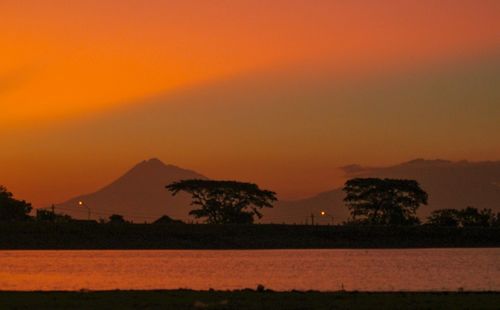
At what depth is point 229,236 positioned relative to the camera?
407ft

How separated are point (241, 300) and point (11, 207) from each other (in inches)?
5086

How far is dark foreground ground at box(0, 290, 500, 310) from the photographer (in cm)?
3416

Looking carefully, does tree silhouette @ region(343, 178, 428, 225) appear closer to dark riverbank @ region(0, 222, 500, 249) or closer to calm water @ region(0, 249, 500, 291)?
dark riverbank @ region(0, 222, 500, 249)

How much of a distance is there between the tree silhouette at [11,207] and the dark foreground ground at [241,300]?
118331 millimetres

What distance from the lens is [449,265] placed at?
70.4 meters

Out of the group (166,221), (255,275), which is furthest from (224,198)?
(255,275)

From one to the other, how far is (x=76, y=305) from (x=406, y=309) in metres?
11.5

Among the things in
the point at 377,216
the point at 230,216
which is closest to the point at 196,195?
the point at 230,216

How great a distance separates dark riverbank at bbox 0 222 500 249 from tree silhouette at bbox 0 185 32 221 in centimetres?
3519

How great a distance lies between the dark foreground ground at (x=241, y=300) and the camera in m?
34.2

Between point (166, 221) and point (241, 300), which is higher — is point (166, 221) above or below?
above

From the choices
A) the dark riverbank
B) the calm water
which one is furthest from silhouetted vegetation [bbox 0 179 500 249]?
the calm water

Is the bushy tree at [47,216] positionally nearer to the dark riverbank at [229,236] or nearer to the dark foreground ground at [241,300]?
the dark riverbank at [229,236]

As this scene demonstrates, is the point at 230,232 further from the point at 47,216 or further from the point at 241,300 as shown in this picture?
the point at 241,300
